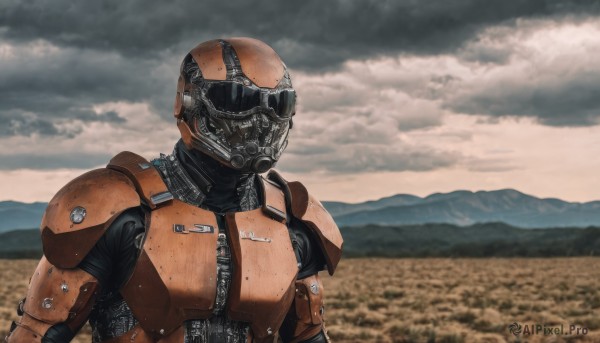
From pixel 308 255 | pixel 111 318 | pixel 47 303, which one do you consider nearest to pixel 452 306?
pixel 308 255

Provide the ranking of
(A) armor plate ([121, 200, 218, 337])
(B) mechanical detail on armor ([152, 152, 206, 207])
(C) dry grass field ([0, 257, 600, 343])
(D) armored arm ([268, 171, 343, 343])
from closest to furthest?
(A) armor plate ([121, 200, 218, 337])
(B) mechanical detail on armor ([152, 152, 206, 207])
(D) armored arm ([268, 171, 343, 343])
(C) dry grass field ([0, 257, 600, 343])

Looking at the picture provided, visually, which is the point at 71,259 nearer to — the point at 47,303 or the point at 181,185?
the point at 47,303

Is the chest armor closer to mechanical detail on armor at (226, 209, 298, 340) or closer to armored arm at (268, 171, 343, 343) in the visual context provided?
mechanical detail on armor at (226, 209, 298, 340)

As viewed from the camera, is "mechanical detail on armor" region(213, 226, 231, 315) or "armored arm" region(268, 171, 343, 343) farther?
"armored arm" region(268, 171, 343, 343)

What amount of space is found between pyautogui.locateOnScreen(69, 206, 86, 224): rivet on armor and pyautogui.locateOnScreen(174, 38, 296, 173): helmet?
67cm

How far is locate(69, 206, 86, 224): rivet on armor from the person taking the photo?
4164 mm

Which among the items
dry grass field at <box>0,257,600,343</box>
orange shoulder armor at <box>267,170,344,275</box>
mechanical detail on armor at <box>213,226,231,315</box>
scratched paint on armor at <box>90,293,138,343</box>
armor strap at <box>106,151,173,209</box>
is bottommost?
dry grass field at <box>0,257,600,343</box>

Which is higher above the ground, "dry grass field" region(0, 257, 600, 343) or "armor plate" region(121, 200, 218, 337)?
"armor plate" region(121, 200, 218, 337)

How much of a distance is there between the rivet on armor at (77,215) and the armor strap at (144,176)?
11.7 inches

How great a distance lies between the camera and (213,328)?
4.33 metres

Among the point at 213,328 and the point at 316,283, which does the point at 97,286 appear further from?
the point at 316,283

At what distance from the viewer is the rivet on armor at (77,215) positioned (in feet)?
13.7

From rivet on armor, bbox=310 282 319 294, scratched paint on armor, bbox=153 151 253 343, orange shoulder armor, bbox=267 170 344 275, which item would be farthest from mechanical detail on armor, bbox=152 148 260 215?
rivet on armor, bbox=310 282 319 294

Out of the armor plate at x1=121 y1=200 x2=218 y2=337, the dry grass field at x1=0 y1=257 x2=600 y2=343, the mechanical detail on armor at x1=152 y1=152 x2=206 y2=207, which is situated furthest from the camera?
the dry grass field at x1=0 y1=257 x2=600 y2=343
